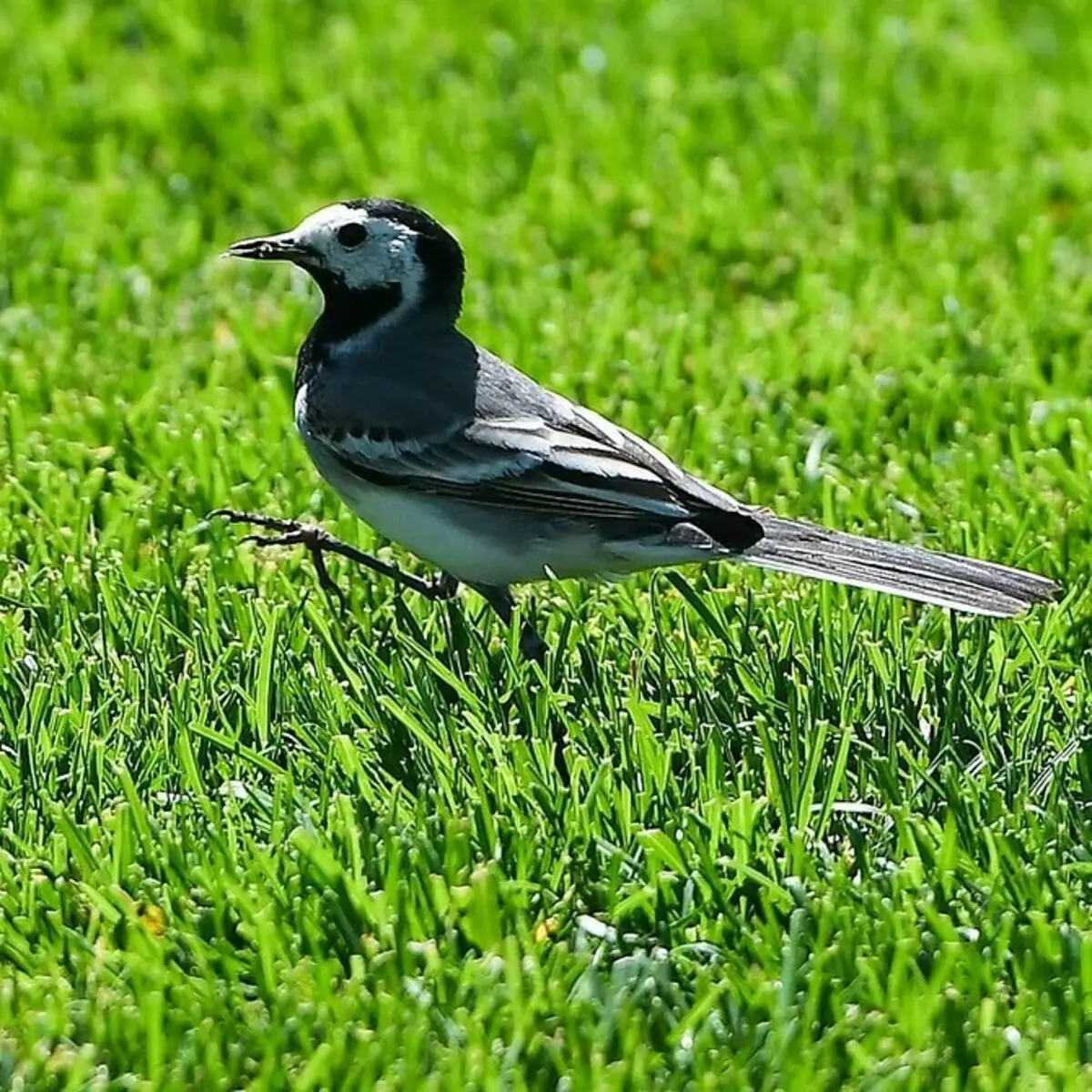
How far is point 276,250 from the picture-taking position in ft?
16.8

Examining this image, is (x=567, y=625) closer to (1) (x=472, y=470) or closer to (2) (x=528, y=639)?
(2) (x=528, y=639)

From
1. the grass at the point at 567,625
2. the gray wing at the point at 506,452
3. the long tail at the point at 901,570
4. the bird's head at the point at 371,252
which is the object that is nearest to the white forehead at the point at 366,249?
the bird's head at the point at 371,252

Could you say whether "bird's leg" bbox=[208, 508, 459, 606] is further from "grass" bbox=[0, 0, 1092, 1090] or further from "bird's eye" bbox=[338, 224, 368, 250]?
"bird's eye" bbox=[338, 224, 368, 250]

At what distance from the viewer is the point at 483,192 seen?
762cm

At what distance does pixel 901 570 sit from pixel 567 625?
778 millimetres

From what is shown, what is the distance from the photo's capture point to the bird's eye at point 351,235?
5105 millimetres

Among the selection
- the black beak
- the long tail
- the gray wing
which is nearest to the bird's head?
the black beak

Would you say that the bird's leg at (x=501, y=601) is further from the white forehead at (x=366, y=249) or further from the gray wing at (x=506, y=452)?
the white forehead at (x=366, y=249)

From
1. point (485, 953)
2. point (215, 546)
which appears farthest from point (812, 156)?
point (485, 953)

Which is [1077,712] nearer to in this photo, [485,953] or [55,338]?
[485,953]

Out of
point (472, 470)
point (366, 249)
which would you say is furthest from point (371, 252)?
point (472, 470)

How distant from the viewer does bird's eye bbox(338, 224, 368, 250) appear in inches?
201

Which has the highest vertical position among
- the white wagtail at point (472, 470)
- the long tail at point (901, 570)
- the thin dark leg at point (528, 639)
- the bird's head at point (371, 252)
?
the bird's head at point (371, 252)

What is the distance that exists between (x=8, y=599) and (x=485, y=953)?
1.67m
